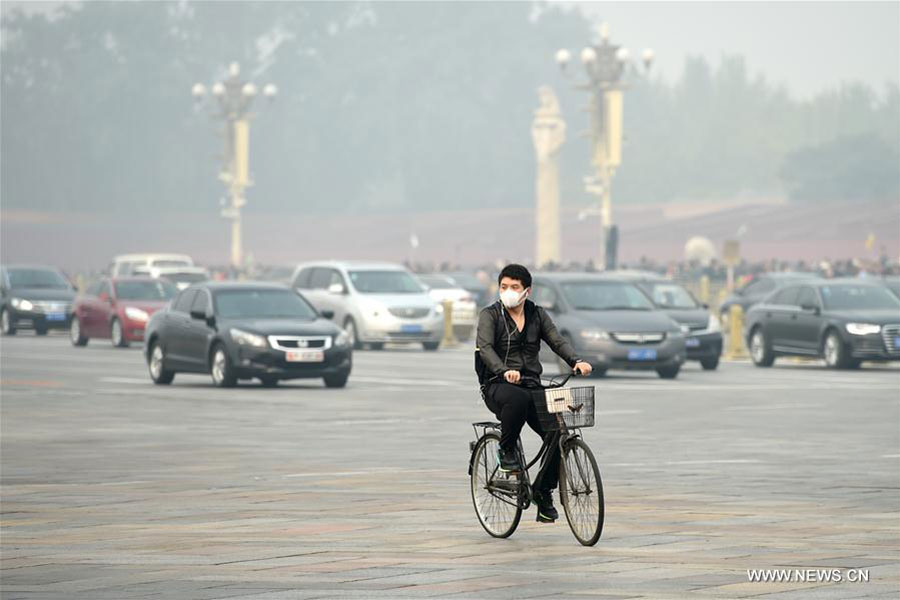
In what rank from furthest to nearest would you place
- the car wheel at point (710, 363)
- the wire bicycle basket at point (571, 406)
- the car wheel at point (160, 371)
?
the car wheel at point (710, 363) → the car wheel at point (160, 371) → the wire bicycle basket at point (571, 406)

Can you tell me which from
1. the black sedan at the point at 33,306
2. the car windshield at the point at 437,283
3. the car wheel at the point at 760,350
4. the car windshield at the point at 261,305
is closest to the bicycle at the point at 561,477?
the car windshield at the point at 261,305

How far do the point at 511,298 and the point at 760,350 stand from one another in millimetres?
21651

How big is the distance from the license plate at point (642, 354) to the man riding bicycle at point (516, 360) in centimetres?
1671

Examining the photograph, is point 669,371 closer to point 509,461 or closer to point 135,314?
point 135,314

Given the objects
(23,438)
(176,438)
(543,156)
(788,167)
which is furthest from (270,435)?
(788,167)

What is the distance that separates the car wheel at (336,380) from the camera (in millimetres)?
24594

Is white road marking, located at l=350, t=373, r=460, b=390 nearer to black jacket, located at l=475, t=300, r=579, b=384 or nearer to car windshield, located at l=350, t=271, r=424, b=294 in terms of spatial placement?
car windshield, located at l=350, t=271, r=424, b=294

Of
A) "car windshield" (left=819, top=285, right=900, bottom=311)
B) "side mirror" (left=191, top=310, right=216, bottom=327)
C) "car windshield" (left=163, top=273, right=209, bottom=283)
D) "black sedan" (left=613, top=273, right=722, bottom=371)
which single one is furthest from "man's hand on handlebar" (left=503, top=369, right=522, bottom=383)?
"car windshield" (left=163, top=273, right=209, bottom=283)

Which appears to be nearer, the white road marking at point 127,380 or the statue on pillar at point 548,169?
the white road marking at point 127,380

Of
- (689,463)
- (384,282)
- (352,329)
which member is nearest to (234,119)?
(384,282)

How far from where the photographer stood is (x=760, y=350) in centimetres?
3089

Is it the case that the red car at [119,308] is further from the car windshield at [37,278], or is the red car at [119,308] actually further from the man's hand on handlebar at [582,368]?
the man's hand on handlebar at [582,368]

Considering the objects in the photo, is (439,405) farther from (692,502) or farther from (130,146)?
(130,146)

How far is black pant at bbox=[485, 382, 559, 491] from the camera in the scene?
979 centimetres
